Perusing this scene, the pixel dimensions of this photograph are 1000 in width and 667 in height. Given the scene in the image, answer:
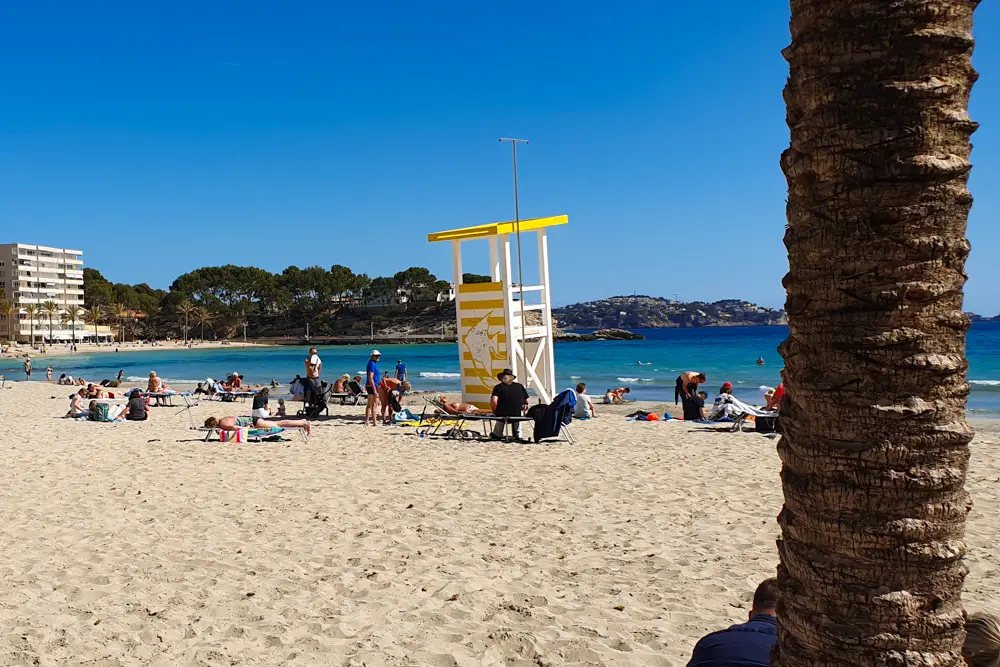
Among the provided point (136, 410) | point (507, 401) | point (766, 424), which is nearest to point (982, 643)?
point (507, 401)

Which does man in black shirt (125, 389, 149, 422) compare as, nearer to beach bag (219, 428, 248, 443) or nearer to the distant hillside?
beach bag (219, 428, 248, 443)

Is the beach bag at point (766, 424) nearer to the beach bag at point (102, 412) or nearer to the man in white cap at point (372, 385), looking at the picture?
the man in white cap at point (372, 385)

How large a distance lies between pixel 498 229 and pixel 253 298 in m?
121

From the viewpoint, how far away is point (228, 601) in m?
4.30

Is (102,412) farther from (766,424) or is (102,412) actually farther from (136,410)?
(766,424)

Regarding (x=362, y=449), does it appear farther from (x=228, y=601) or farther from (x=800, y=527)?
(x=800, y=527)

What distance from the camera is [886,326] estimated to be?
5.20 feet

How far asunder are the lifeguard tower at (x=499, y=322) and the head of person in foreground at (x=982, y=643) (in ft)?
33.4

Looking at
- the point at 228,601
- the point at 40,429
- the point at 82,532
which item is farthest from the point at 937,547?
the point at 40,429

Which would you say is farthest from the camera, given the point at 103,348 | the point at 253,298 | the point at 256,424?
the point at 253,298

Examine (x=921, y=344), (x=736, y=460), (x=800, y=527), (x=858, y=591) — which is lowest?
(x=736, y=460)

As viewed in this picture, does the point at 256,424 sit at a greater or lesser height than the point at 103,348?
lesser

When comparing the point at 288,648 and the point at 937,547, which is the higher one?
the point at 937,547

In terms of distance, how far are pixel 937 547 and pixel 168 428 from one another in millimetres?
12528
